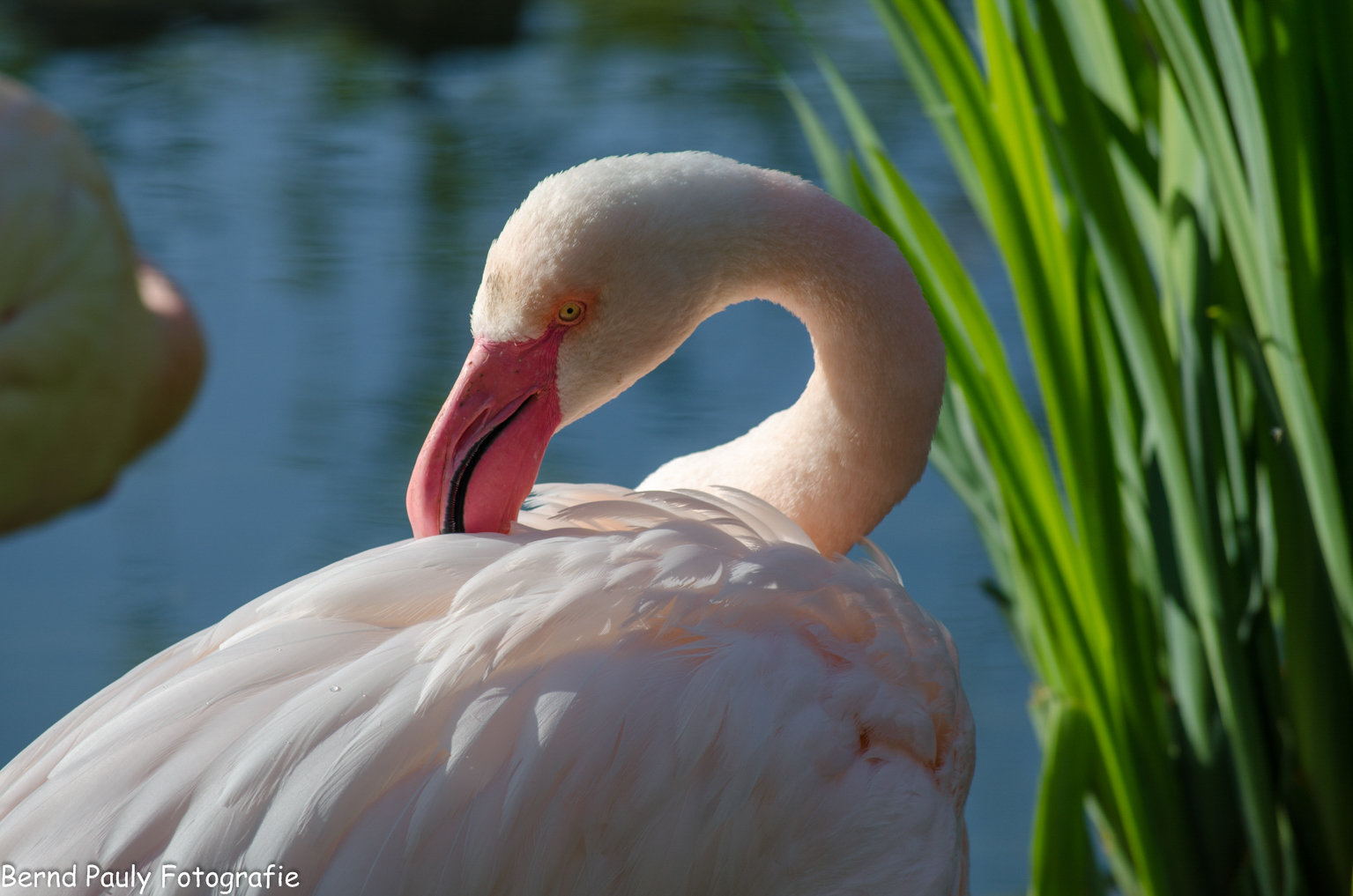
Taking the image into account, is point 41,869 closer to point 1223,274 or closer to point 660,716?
point 660,716

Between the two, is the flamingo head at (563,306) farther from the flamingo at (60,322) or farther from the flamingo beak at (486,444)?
the flamingo at (60,322)

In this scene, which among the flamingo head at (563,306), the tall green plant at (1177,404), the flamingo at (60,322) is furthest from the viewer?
the flamingo at (60,322)

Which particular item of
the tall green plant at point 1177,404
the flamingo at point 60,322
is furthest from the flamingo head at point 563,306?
the flamingo at point 60,322

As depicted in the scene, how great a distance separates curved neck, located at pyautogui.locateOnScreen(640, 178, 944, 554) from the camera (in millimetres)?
914

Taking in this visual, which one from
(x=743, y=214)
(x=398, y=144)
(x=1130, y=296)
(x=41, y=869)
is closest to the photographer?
(x=41, y=869)

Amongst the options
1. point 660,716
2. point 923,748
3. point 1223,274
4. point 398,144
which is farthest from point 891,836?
point 398,144

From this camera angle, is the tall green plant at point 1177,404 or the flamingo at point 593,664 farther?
the tall green plant at point 1177,404

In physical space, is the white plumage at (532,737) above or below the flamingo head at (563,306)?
below

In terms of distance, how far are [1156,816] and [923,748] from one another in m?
0.47

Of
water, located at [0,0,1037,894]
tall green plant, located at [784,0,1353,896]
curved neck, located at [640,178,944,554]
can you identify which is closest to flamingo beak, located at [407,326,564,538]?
curved neck, located at [640,178,944,554]

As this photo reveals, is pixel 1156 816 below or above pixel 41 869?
below

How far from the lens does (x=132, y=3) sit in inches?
134

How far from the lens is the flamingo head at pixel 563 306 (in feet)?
2.81

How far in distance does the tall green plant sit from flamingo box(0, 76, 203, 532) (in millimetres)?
1205
